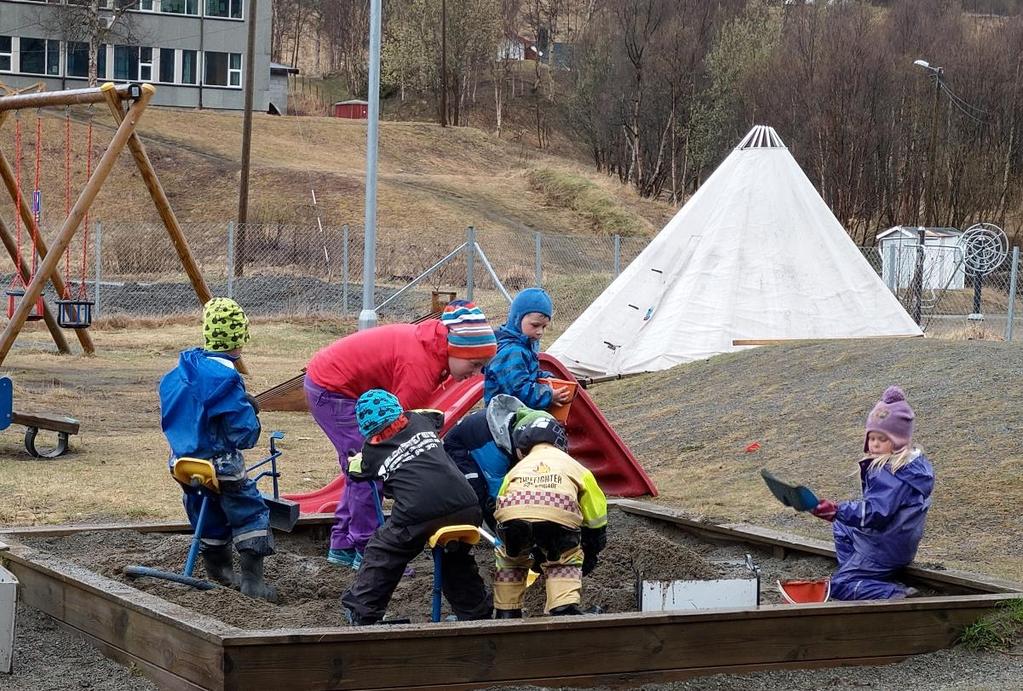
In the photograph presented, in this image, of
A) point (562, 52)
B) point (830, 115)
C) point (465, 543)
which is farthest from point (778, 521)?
point (562, 52)

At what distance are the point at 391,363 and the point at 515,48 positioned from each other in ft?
269

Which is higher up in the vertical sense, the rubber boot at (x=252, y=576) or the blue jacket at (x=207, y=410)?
the blue jacket at (x=207, y=410)

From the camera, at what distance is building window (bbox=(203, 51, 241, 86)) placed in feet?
196

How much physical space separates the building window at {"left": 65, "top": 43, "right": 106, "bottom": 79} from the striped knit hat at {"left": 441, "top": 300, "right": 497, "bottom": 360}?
2172 inches

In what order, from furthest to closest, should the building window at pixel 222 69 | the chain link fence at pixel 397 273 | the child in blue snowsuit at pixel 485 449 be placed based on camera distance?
the building window at pixel 222 69, the chain link fence at pixel 397 273, the child in blue snowsuit at pixel 485 449

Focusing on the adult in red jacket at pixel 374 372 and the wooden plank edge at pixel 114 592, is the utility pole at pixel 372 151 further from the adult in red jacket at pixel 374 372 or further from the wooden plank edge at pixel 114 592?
the wooden plank edge at pixel 114 592

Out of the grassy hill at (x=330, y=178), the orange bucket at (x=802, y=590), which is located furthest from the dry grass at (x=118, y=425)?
the grassy hill at (x=330, y=178)

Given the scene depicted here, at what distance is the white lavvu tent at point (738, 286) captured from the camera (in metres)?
17.1

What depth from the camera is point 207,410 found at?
574 cm

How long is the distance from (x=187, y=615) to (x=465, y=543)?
115 cm

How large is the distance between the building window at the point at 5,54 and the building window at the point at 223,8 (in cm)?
859

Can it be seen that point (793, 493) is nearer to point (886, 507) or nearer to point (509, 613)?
point (886, 507)

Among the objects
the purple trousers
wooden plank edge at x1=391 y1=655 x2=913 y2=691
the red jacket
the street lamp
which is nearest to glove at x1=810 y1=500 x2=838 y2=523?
wooden plank edge at x1=391 y1=655 x2=913 y2=691

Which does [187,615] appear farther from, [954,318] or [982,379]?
[954,318]
